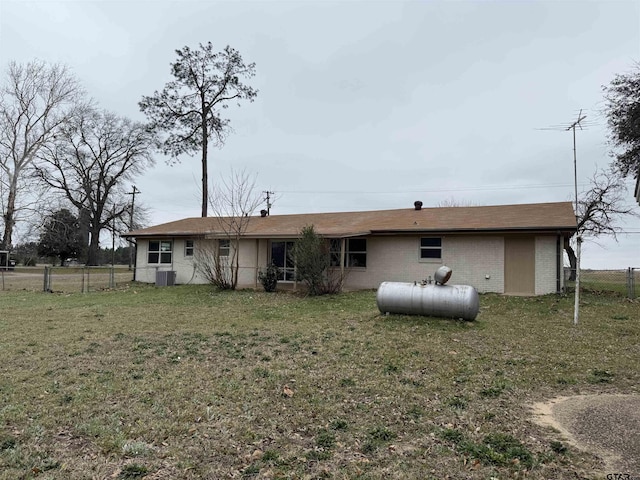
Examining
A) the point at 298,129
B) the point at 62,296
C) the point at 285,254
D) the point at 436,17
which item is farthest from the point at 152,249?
the point at 436,17

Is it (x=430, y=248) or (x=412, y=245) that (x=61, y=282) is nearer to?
(x=412, y=245)

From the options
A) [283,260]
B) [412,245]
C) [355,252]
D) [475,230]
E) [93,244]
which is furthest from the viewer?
[93,244]

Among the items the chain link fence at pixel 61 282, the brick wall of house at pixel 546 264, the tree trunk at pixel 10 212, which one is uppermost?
the tree trunk at pixel 10 212

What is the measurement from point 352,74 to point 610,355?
13242mm

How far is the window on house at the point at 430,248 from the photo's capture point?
621 inches

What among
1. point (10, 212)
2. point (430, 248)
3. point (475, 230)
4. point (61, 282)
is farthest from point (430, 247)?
point (10, 212)

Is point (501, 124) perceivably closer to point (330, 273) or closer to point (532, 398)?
point (330, 273)

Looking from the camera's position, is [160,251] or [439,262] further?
[160,251]

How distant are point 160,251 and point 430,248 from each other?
43.8 ft

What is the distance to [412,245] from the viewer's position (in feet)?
53.0

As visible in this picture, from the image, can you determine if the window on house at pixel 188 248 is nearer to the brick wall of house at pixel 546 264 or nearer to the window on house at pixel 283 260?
the window on house at pixel 283 260

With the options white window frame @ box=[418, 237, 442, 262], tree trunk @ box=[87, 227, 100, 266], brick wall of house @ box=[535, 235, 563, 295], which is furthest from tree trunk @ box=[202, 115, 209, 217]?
brick wall of house @ box=[535, 235, 563, 295]

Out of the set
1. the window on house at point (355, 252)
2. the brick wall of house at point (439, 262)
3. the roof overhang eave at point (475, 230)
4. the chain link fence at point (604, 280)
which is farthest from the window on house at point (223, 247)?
the chain link fence at point (604, 280)

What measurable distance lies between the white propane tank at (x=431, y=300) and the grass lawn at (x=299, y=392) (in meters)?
0.28
